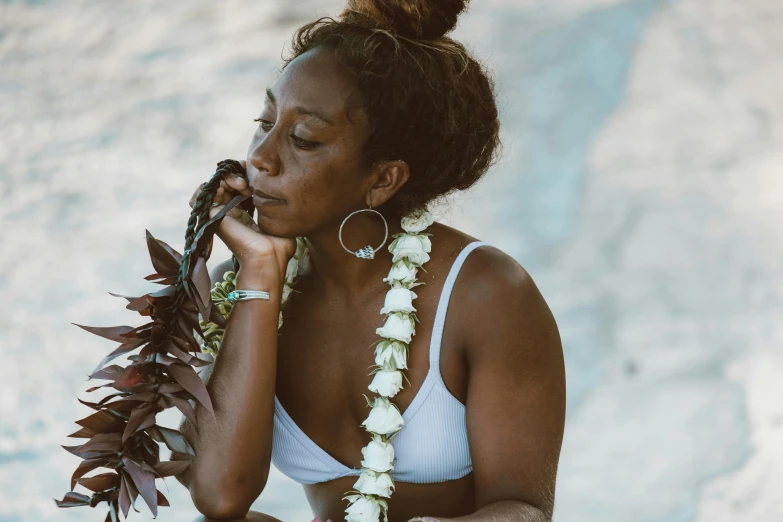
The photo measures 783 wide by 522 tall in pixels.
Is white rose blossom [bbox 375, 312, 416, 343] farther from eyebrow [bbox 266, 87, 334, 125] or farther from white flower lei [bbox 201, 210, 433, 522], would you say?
eyebrow [bbox 266, 87, 334, 125]

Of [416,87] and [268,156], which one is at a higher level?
[416,87]

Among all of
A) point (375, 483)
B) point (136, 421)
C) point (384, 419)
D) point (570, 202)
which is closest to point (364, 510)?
point (375, 483)

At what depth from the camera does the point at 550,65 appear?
463 cm

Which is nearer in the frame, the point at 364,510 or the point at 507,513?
the point at 507,513

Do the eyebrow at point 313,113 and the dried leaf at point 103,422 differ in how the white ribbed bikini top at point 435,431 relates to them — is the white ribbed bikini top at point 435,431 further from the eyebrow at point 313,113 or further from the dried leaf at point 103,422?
the dried leaf at point 103,422

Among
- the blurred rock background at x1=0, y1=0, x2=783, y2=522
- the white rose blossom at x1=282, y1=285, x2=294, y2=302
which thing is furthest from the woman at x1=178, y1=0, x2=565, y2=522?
the blurred rock background at x1=0, y1=0, x2=783, y2=522

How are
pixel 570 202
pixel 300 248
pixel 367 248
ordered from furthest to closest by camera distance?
pixel 570 202, pixel 300 248, pixel 367 248

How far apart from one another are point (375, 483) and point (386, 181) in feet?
2.22

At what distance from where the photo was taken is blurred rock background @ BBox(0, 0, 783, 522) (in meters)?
4.04

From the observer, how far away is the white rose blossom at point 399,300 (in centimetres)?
223

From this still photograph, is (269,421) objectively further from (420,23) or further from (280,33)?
(280,33)

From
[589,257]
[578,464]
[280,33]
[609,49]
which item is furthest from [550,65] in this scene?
[578,464]

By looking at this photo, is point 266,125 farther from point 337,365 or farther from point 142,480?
point 142,480

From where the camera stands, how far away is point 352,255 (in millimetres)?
2314
